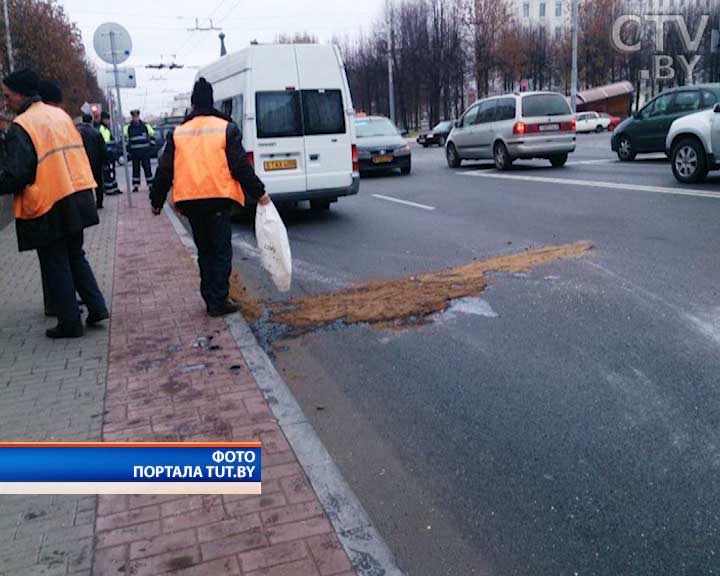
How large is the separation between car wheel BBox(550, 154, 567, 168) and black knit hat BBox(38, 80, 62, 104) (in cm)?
1493

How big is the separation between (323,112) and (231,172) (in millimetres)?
6002

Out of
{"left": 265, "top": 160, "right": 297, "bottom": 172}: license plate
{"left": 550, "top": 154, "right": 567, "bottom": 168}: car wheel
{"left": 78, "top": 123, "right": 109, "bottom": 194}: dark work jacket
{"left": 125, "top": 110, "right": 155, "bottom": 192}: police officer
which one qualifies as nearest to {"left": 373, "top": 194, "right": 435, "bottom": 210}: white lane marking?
{"left": 265, "top": 160, "right": 297, "bottom": 172}: license plate

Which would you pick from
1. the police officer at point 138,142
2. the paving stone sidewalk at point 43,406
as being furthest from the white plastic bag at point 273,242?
the police officer at point 138,142

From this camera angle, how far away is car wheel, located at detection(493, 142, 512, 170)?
18.5 metres

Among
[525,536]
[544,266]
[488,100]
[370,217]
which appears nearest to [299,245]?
[370,217]

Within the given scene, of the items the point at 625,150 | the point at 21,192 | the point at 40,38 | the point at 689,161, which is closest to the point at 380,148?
the point at 625,150

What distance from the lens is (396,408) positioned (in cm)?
449

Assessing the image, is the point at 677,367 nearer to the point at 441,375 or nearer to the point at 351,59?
the point at 441,375

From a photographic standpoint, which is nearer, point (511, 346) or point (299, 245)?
point (511, 346)

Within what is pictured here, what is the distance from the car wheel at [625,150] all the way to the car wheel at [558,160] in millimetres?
1654

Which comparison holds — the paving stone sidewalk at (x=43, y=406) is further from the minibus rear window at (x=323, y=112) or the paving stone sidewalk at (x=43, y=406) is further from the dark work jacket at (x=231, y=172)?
the minibus rear window at (x=323, y=112)

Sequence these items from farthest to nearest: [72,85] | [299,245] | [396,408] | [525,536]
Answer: [72,85]
[299,245]
[396,408]
[525,536]

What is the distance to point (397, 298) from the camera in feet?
22.4

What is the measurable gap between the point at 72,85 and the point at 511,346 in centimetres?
3759
